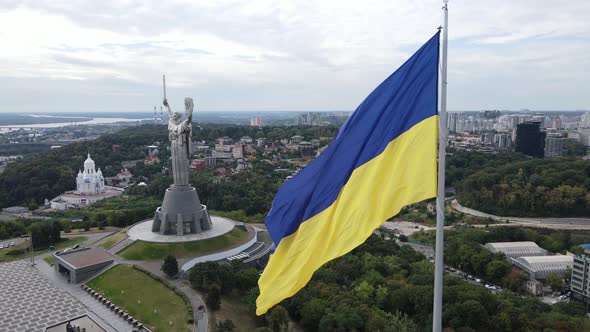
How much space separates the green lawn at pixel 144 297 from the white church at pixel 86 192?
107 feet

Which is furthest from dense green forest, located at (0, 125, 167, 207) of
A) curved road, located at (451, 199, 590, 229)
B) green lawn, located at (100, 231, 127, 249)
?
curved road, located at (451, 199, 590, 229)

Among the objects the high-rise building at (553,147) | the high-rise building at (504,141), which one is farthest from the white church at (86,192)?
the high-rise building at (553,147)

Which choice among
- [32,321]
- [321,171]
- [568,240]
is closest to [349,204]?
[321,171]

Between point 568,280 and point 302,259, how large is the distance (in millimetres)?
29356

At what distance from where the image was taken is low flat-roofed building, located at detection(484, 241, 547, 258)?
33062mm

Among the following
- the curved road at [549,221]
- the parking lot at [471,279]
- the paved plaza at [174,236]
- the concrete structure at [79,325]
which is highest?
the paved plaza at [174,236]

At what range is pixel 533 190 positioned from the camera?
48.5m

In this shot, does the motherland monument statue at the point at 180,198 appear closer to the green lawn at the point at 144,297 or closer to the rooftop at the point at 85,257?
the rooftop at the point at 85,257

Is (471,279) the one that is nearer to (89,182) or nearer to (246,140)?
(89,182)

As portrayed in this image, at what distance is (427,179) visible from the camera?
20.0 feet

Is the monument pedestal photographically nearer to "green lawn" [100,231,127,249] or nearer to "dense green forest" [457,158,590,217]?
"green lawn" [100,231,127,249]

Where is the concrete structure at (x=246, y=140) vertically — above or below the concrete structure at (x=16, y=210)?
above

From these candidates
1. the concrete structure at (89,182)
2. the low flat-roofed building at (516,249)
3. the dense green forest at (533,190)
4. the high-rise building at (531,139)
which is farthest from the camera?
the high-rise building at (531,139)

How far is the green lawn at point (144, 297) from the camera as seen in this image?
1938 centimetres
